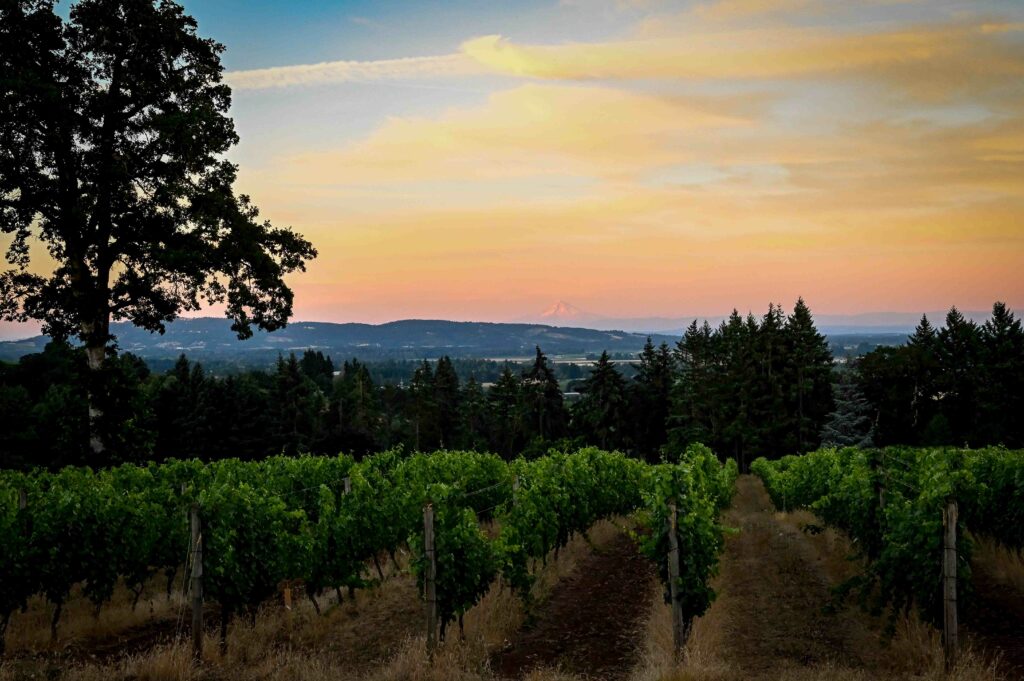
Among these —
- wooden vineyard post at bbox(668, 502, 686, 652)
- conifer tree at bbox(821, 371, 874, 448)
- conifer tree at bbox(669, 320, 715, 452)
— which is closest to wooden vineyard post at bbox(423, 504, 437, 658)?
wooden vineyard post at bbox(668, 502, 686, 652)

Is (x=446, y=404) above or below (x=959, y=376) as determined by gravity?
below

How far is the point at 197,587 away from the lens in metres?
10.3

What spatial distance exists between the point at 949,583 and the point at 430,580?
7235 millimetres

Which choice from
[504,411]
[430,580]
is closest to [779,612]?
[430,580]

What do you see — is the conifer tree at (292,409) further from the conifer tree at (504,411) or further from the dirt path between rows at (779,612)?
the dirt path between rows at (779,612)

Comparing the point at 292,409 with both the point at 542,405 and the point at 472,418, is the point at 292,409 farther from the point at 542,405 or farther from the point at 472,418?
the point at 542,405

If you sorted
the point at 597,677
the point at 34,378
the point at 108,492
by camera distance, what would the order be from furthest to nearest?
the point at 34,378 → the point at 108,492 → the point at 597,677

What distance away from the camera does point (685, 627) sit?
10.9m

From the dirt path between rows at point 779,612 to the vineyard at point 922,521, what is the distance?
779mm

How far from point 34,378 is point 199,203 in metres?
34.0

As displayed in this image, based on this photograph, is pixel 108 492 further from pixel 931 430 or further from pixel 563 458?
pixel 931 430

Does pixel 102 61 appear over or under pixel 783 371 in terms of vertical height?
over

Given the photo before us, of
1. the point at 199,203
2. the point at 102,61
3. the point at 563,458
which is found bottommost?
the point at 563,458

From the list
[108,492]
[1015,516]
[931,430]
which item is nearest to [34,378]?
[108,492]
